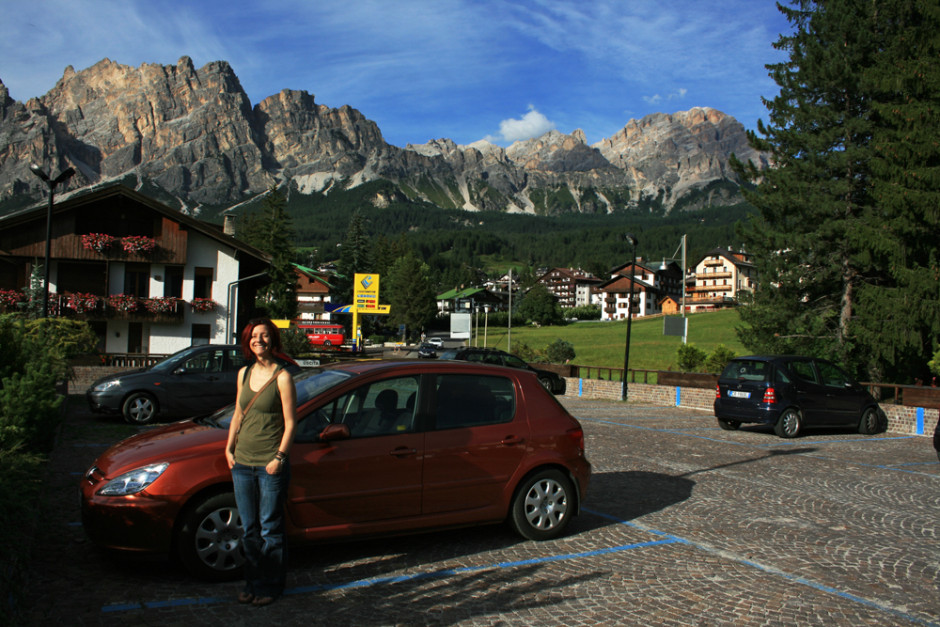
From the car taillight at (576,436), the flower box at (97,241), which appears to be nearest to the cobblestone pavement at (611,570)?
the car taillight at (576,436)

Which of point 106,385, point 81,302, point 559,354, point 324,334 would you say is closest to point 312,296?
point 324,334

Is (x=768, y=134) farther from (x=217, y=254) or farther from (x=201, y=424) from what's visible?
(x=201, y=424)

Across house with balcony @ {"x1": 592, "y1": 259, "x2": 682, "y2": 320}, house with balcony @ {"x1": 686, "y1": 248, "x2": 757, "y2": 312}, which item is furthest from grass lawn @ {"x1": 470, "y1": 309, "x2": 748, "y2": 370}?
house with balcony @ {"x1": 686, "y1": 248, "x2": 757, "y2": 312}

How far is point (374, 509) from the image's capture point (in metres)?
5.37

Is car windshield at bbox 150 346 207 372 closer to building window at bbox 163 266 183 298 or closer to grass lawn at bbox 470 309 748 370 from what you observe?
building window at bbox 163 266 183 298

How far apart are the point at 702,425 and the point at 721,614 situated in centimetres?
1299

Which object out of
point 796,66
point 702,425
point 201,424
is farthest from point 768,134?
point 201,424

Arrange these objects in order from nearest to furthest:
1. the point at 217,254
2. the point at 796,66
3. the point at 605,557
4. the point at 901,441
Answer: the point at 605,557 < the point at 901,441 < the point at 796,66 < the point at 217,254

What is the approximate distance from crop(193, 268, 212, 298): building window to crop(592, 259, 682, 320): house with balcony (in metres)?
107

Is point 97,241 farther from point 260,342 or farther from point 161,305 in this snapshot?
point 260,342

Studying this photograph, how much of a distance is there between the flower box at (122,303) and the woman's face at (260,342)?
33890mm

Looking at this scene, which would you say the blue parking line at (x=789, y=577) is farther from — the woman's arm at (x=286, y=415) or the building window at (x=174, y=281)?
the building window at (x=174, y=281)

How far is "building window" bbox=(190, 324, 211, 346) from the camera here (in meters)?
36.9

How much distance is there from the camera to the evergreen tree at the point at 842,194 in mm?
24281
